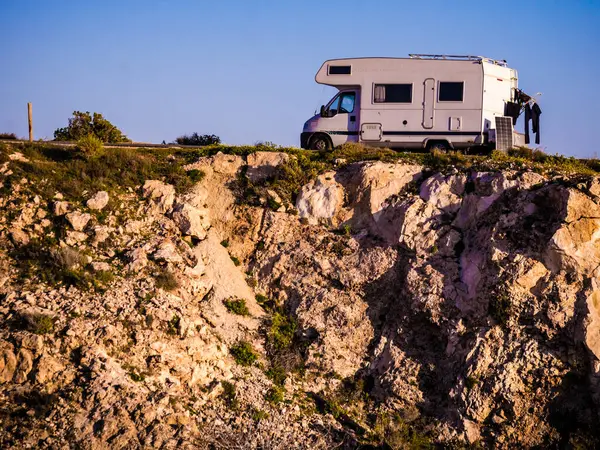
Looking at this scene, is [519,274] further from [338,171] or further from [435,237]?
[338,171]

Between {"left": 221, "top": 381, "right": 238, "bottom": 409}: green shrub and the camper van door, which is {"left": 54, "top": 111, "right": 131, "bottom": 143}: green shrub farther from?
{"left": 221, "top": 381, "right": 238, "bottom": 409}: green shrub

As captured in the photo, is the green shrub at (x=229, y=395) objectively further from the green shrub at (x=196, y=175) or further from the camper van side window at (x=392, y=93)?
the camper van side window at (x=392, y=93)

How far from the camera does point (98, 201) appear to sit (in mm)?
21859

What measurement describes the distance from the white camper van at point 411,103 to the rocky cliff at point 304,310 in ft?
10.6

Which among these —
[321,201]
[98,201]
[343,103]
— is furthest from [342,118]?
[98,201]

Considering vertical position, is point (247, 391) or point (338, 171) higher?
point (338, 171)

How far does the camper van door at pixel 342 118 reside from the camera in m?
26.4

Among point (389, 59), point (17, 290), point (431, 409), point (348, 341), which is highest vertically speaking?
point (389, 59)

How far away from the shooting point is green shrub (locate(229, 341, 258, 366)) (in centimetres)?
1972

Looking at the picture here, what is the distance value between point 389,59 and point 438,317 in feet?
32.4

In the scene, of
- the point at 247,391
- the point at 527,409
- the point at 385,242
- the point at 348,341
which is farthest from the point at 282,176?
the point at 527,409

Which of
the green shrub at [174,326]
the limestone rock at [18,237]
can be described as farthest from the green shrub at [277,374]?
the limestone rock at [18,237]

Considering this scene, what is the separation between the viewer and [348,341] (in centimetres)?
2041

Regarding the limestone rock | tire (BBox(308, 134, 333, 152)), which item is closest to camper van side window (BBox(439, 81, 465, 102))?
tire (BBox(308, 134, 333, 152))
